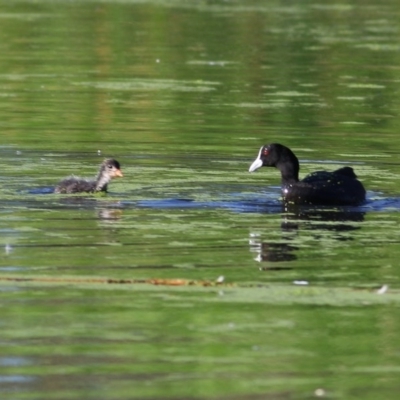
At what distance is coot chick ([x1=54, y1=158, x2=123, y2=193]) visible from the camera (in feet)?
43.1

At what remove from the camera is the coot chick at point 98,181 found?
1314 centimetres

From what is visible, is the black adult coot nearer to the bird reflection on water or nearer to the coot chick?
the bird reflection on water

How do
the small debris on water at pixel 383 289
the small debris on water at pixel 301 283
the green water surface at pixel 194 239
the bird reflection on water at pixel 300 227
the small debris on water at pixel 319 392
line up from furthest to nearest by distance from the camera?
the bird reflection on water at pixel 300 227, the small debris on water at pixel 301 283, the small debris on water at pixel 383 289, the green water surface at pixel 194 239, the small debris on water at pixel 319 392

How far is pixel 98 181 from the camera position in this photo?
13312mm

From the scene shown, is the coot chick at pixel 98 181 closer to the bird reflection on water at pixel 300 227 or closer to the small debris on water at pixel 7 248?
the bird reflection on water at pixel 300 227

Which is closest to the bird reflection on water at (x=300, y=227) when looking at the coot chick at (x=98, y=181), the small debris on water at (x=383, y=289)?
the small debris on water at (x=383, y=289)

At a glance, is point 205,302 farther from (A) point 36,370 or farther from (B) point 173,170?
(B) point 173,170

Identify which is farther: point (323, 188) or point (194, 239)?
point (323, 188)

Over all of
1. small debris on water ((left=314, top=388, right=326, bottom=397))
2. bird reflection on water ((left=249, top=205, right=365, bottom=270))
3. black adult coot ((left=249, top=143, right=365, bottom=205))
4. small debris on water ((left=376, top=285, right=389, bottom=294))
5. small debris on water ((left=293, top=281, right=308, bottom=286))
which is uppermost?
black adult coot ((left=249, top=143, right=365, bottom=205))

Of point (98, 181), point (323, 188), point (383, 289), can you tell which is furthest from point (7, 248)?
point (323, 188)

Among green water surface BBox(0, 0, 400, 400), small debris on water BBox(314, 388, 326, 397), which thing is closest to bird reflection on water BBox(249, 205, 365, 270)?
green water surface BBox(0, 0, 400, 400)

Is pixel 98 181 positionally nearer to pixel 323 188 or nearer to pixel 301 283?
pixel 323 188

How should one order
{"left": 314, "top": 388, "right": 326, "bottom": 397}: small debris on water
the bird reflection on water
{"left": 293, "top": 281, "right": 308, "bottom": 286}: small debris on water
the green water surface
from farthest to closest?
the bird reflection on water, {"left": 293, "top": 281, "right": 308, "bottom": 286}: small debris on water, the green water surface, {"left": 314, "top": 388, "right": 326, "bottom": 397}: small debris on water

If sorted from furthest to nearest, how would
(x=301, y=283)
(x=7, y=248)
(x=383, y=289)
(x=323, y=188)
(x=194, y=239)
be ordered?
(x=323, y=188), (x=194, y=239), (x=7, y=248), (x=301, y=283), (x=383, y=289)
